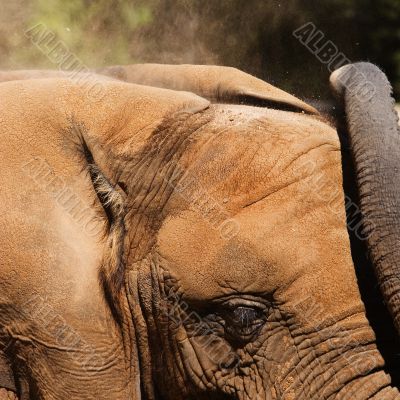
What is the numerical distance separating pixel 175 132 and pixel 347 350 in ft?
3.17

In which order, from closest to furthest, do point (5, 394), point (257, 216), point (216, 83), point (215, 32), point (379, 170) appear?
point (379, 170) < point (257, 216) < point (5, 394) < point (216, 83) < point (215, 32)

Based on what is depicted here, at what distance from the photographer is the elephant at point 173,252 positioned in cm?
281

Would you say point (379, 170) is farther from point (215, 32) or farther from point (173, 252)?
point (215, 32)

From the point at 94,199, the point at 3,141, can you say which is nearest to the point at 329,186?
the point at 94,199

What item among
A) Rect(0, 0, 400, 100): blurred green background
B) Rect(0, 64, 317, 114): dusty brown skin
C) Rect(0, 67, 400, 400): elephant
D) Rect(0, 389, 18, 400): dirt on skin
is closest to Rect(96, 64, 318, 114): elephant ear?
Rect(0, 64, 317, 114): dusty brown skin

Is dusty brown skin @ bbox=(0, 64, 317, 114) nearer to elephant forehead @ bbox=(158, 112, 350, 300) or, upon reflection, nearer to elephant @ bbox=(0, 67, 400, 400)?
elephant @ bbox=(0, 67, 400, 400)

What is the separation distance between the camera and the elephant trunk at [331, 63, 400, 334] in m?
2.65

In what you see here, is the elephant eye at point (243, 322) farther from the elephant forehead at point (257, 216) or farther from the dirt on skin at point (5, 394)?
the dirt on skin at point (5, 394)

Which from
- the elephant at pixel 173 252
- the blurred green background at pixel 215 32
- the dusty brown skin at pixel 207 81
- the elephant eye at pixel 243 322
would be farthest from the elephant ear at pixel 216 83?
Answer: the blurred green background at pixel 215 32

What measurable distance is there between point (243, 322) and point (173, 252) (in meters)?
0.33

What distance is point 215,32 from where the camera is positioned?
7.49 metres

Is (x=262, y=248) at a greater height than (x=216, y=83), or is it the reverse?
(x=216, y=83)

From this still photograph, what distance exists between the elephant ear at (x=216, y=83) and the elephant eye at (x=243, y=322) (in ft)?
Answer: 2.82

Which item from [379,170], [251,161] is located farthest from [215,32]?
[379,170]
